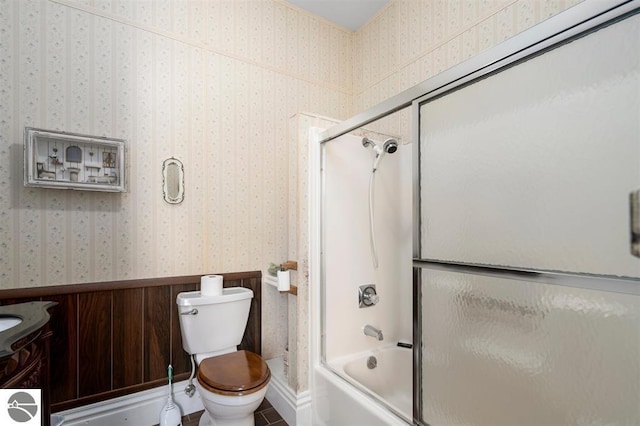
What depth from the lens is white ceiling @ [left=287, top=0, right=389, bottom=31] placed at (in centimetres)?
237

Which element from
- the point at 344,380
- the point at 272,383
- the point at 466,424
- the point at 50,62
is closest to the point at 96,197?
the point at 50,62

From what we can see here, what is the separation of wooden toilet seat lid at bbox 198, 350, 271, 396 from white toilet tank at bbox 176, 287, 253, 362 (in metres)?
0.11

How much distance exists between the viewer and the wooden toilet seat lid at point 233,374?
1.47m

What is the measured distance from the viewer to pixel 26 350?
105 centimetres

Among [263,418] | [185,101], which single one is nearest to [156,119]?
[185,101]

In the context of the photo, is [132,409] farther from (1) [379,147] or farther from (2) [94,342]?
(1) [379,147]

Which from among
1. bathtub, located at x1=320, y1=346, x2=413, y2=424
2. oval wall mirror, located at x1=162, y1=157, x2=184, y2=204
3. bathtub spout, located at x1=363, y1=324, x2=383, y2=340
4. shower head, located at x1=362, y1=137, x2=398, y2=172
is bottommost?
bathtub, located at x1=320, y1=346, x2=413, y2=424

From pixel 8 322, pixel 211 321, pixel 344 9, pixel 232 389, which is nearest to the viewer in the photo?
pixel 8 322

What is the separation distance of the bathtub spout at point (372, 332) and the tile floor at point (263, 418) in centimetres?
70

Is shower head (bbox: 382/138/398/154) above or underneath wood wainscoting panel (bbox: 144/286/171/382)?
above

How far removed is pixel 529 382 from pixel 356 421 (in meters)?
0.88

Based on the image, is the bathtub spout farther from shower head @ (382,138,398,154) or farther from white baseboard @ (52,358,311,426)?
shower head @ (382,138,398,154)

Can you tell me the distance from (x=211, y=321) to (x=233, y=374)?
0.36 m

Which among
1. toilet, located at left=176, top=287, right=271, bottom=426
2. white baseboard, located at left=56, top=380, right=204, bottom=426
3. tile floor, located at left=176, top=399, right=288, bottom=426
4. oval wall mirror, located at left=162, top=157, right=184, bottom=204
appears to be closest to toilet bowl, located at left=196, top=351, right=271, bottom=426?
toilet, located at left=176, top=287, right=271, bottom=426
